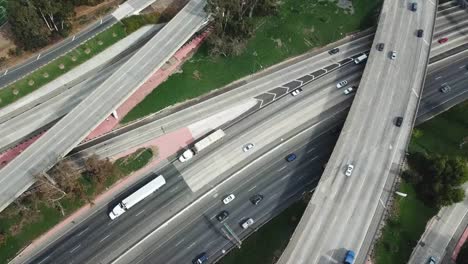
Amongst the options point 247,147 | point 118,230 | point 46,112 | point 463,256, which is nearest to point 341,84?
point 247,147

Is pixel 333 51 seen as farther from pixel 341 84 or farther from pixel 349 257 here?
pixel 349 257

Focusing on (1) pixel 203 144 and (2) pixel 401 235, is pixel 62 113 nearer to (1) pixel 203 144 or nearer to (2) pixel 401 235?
(1) pixel 203 144

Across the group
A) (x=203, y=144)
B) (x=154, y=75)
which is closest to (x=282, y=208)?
(x=203, y=144)

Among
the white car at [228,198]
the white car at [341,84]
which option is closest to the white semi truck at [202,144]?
the white car at [228,198]

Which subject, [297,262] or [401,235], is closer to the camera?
[297,262]

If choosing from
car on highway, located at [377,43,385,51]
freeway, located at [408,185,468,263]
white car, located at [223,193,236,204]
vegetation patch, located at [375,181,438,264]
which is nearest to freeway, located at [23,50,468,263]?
white car, located at [223,193,236,204]

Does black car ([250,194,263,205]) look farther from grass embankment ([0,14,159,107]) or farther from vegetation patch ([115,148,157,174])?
grass embankment ([0,14,159,107])
